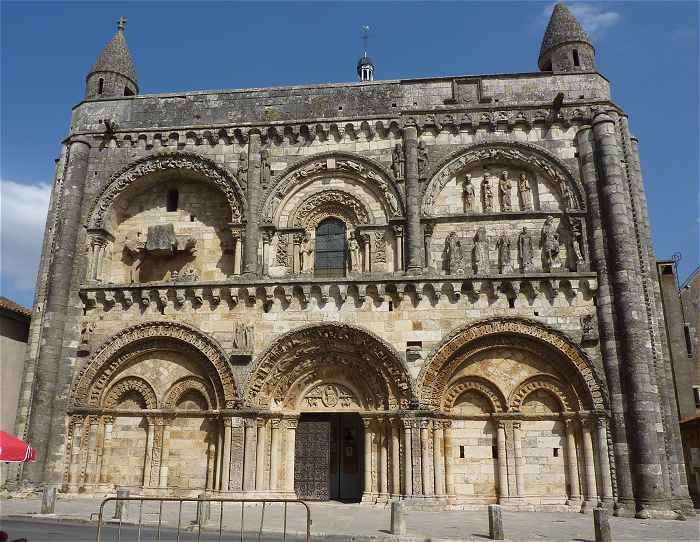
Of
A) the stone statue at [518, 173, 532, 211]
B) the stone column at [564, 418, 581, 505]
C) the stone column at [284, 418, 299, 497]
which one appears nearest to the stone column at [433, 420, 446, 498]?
the stone column at [564, 418, 581, 505]

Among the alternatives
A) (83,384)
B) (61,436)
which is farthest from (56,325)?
(61,436)

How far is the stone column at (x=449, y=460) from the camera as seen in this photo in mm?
14906

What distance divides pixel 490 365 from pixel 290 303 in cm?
552

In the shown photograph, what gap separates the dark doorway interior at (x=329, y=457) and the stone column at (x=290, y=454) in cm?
43

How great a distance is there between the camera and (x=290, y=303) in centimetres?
1625

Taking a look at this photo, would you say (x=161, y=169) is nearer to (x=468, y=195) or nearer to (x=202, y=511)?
(x=468, y=195)

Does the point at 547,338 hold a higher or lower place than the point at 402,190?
lower

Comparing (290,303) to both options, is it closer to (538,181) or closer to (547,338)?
(547,338)

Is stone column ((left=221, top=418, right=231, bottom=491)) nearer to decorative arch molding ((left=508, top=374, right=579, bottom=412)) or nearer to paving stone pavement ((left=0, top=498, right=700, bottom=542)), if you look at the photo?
paving stone pavement ((left=0, top=498, right=700, bottom=542))

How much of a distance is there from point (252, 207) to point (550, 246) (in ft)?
27.5

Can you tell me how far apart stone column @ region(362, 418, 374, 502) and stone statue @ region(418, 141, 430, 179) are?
22.9 ft

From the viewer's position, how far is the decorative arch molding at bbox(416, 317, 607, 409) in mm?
14977

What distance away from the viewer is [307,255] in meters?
17.5

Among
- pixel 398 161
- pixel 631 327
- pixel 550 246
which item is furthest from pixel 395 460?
pixel 398 161
